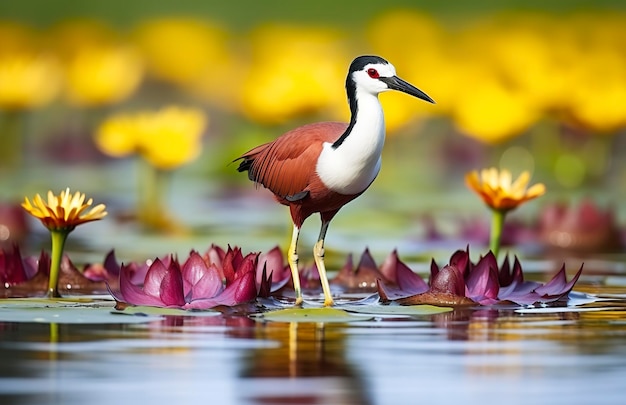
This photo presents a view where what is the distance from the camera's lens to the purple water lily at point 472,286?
22.0 feet

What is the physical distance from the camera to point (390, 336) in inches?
230

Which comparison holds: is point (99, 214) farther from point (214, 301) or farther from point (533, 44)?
point (533, 44)

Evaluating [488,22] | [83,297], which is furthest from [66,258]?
[488,22]

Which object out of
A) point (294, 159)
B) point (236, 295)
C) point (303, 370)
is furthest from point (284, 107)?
point (303, 370)

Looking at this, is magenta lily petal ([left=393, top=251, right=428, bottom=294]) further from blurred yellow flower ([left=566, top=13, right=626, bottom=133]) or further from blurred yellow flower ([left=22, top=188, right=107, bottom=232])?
blurred yellow flower ([left=566, top=13, right=626, bottom=133])

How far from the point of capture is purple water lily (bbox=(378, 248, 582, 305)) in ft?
22.0

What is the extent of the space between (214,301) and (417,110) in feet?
33.2

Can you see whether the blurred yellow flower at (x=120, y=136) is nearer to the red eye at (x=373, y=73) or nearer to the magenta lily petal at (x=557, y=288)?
the red eye at (x=373, y=73)

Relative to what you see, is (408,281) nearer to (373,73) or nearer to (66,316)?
(373,73)

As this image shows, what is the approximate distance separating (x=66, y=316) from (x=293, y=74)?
5.01 meters

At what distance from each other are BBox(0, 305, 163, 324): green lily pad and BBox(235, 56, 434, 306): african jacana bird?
84cm

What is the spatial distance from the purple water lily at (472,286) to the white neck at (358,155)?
440mm

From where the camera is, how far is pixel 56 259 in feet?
22.6

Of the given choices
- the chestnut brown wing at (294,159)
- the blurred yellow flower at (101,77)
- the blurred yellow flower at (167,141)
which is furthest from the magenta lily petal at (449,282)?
the blurred yellow flower at (101,77)
